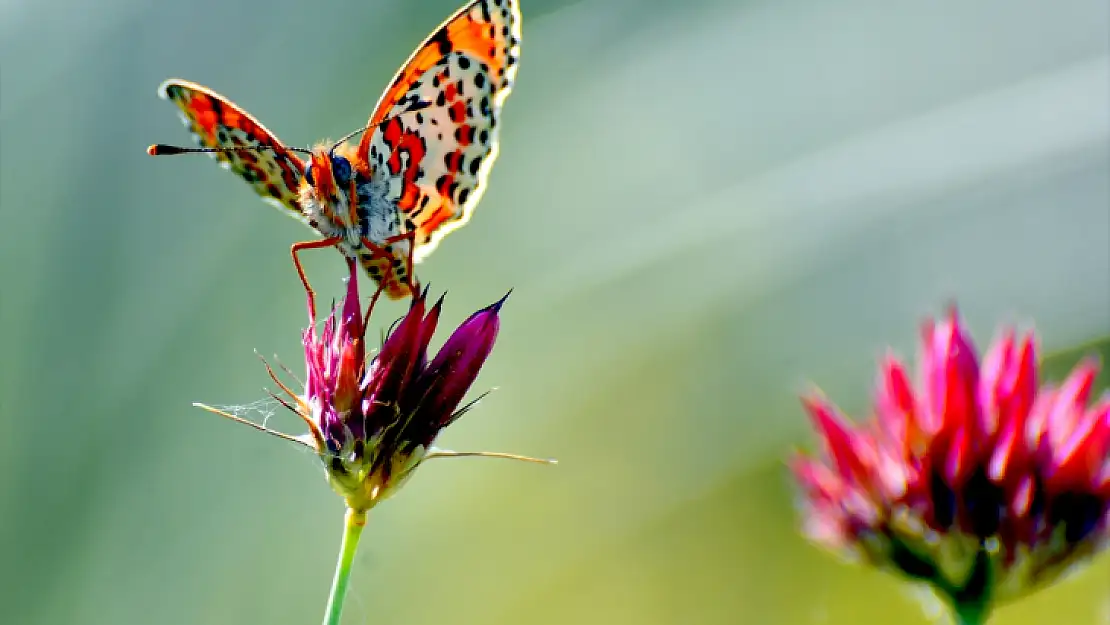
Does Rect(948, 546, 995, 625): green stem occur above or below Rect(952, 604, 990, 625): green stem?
above

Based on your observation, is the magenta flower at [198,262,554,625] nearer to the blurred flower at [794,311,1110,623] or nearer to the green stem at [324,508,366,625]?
the green stem at [324,508,366,625]

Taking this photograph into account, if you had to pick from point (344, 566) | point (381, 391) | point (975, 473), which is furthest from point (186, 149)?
point (975, 473)

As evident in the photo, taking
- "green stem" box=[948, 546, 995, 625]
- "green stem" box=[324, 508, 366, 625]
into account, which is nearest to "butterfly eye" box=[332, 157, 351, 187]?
"green stem" box=[324, 508, 366, 625]

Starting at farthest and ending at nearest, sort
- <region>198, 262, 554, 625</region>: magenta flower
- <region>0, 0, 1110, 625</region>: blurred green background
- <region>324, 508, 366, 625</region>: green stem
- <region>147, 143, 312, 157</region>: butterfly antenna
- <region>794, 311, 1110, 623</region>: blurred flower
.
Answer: <region>0, 0, 1110, 625</region>: blurred green background
<region>147, 143, 312, 157</region>: butterfly antenna
<region>794, 311, 1110, 623</region>: blurred flower
<region>198, 262, 554, 625</region>: magenta flower
<region>324, 508, 366, 625</region>: green stem

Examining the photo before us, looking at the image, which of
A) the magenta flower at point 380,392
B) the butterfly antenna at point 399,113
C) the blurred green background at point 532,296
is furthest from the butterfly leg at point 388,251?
the blurred green background at point 532,296

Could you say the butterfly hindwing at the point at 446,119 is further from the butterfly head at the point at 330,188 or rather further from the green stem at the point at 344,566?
the green stem at the point at 344,566

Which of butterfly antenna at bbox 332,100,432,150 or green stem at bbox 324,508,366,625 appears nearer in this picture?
green stem at bbox 324,508,366,625

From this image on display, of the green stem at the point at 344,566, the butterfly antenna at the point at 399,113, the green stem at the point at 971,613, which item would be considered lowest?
the green stem at the point at 344,566
